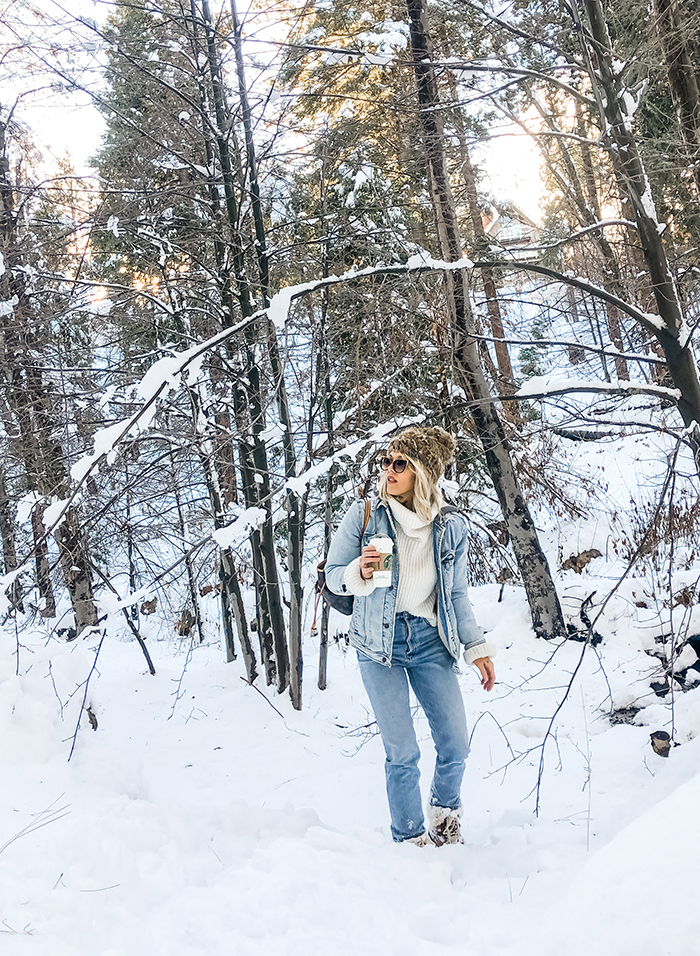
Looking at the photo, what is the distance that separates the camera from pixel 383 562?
2.67 meters

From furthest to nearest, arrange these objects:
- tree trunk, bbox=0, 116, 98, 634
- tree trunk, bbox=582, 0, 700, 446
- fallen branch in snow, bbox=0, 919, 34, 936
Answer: tree trunk, bbox=0, 116, 98, 634 → tree trunk, bbox=582, 0, 700, 446 → fallen branch in snow, bbox=0, 919, 34, 936

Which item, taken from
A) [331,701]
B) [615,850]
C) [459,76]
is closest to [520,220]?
[459,76]

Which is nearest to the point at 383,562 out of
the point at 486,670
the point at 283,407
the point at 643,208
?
the point at 486,670

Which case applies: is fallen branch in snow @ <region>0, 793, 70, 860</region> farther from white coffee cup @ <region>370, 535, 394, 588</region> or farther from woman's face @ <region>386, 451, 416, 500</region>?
woman's face @ <region>386, 451, 416, 500</region>

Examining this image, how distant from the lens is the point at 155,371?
271 centimetres

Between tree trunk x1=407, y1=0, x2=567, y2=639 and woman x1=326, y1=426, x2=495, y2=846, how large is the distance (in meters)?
1.86

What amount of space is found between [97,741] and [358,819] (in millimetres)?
2371

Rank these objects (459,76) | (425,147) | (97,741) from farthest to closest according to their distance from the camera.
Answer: (97,741)
(425,147)
(459,76)

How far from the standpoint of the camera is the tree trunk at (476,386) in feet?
15.5

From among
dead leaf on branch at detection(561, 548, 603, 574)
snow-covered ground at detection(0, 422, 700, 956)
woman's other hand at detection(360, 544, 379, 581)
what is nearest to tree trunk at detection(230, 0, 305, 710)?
snow-covered ground at detection(0, 422, 700, 956)

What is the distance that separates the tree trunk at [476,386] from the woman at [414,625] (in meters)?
1.86

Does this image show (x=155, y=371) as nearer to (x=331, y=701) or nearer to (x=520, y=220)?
(x=520, y=220)

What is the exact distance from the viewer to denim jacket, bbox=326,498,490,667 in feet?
8.87

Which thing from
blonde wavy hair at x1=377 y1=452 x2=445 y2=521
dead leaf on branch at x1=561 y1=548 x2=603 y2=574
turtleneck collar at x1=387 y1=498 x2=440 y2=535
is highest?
blonde wavy hair at x1=377 y1=452 x2=445 y2=521
